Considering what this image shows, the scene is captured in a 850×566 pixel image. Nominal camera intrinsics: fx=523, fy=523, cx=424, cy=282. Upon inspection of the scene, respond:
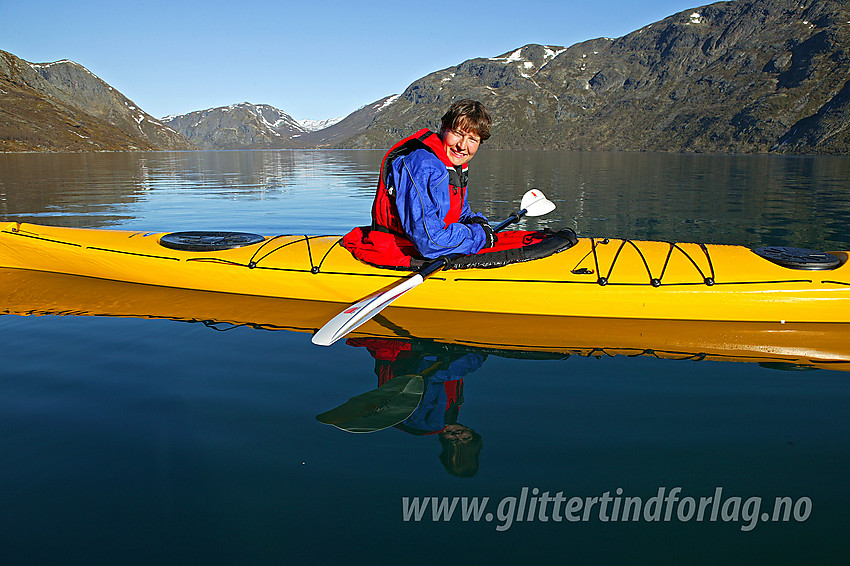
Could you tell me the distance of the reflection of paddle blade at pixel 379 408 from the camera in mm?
3488

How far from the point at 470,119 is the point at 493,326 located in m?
2.05

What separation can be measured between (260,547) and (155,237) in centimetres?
556

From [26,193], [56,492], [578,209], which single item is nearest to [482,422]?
[56,492]

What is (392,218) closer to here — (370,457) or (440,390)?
(440,390)

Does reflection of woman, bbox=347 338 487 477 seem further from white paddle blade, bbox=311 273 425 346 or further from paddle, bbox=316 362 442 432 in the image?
white paddle blade, bbox=311 273 425 346

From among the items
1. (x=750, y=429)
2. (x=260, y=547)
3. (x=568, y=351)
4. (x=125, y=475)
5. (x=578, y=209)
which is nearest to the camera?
(x=260, y=547)

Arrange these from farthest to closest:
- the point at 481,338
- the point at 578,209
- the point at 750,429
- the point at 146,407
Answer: the point at 578,209 < the point at 481,338 < the point at 146,407 < the point at 750,429

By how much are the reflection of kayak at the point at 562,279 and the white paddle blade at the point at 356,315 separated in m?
0.77

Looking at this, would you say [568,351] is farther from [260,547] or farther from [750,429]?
[260,547]

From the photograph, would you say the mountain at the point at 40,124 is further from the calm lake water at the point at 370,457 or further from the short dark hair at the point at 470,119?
the short dark hair at the point at 470,119

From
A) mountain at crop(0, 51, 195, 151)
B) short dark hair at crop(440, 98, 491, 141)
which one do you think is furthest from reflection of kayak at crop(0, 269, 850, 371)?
mountain at crop(0, 51, 195, 151)

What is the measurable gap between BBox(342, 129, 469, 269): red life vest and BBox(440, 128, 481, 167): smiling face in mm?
75

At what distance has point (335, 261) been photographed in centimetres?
588

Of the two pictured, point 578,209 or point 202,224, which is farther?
point 578,209
